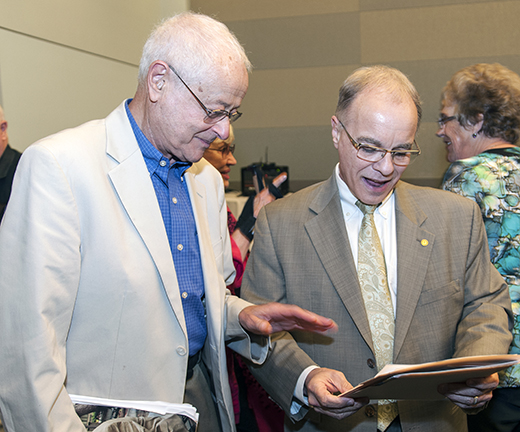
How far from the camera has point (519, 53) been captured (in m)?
4.27

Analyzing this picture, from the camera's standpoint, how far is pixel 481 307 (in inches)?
56.5

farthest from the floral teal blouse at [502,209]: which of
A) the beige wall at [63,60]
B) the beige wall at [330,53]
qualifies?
the beige wall at [330,53]

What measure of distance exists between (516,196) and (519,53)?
321 centimetres

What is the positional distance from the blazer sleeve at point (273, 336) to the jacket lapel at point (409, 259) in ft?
1.04

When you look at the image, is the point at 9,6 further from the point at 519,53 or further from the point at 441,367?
the point at 519,53

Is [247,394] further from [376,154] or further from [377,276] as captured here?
[376,154]

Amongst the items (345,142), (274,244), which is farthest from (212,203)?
A: (345,142)

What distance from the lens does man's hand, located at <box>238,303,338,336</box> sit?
123 cm

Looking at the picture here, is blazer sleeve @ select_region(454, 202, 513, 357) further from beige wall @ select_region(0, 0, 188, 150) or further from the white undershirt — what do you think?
beige wall @ select_region(0, 0, 188, 150)

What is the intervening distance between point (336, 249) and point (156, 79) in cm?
78

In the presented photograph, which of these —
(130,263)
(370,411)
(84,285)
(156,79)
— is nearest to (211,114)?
(156,79)

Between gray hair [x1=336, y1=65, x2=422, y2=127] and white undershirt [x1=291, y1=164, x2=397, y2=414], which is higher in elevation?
gray hair [x1=336, y1=65, x2=422, y2=127]

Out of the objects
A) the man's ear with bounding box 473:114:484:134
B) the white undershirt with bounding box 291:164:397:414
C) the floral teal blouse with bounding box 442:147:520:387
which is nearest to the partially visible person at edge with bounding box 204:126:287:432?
the white undershirt with bounding box 291:164:397:414

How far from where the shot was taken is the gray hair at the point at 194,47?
1.20m
